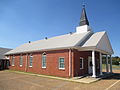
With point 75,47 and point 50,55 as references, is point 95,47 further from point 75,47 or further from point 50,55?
point 50,55

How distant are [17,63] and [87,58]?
49.1 ft

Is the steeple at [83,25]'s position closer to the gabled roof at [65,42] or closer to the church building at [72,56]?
the church building at [72,56]

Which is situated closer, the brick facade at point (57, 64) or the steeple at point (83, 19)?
the brick facade at point (57, 64)

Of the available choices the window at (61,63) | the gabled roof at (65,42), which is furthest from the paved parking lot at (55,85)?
the gabled roof at (65,42)

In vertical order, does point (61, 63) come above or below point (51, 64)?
above

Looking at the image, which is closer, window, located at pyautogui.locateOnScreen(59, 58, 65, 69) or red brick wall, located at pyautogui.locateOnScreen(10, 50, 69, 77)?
red brick wall, located at pyautogui.locateOnScreen(10, 50, 69, 77)

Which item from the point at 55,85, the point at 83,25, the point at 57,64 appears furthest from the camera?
the point at 83,25

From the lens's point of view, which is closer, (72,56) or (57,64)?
(72,56)

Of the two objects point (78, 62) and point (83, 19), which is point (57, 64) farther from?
point (83, 19)

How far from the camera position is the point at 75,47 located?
14.6m

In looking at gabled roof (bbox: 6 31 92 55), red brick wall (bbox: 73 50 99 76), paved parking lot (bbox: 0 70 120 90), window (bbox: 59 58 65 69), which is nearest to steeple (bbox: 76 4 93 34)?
gabled roof (bbox: 6 31 92 55)

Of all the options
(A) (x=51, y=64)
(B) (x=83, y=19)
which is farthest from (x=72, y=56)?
(B) (x=83, y=19)

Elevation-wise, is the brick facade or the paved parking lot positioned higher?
the brick facade

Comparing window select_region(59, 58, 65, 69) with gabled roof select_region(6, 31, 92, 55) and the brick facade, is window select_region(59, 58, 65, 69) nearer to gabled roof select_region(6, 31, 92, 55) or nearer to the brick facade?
the brick facade
